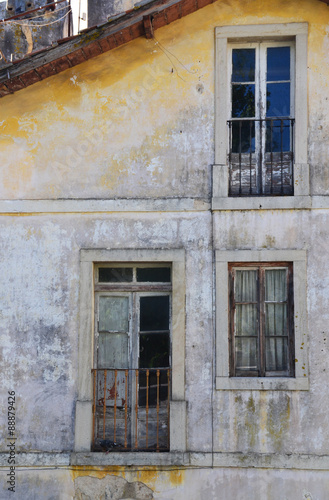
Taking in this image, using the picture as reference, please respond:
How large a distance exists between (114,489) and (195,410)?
1.43 meters

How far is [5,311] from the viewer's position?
933 cm

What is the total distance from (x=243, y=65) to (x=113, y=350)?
171 inches

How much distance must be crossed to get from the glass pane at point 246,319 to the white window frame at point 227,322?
213 mm

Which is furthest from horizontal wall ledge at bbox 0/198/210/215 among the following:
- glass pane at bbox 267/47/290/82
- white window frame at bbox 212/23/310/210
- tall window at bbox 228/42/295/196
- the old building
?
glass pane at bbox 267/47/290/82

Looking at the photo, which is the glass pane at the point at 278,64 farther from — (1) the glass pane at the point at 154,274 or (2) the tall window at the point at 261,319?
(1) the glass pane at the point at 154,274

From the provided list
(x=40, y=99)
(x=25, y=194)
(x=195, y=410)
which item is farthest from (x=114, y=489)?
(x=40, y=99)

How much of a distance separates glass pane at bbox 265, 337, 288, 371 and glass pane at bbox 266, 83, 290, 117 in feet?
10.2

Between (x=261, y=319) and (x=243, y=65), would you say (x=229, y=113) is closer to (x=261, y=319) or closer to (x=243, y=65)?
(x=243, y=65)

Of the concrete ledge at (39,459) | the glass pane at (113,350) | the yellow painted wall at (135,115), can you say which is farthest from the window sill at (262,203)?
the concrete ledge at (39,459)

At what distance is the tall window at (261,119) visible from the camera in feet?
31.1

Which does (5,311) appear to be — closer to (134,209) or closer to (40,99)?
(134,209)

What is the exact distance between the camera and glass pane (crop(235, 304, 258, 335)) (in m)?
9.23

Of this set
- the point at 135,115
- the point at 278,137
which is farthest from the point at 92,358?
the point at 278,137

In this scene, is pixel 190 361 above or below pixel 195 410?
above
